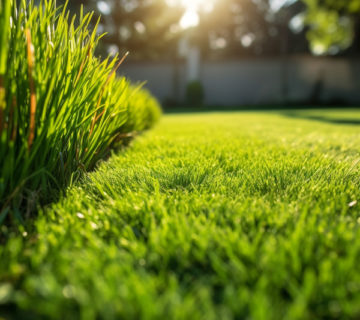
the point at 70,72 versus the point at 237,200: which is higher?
the point at 70,72

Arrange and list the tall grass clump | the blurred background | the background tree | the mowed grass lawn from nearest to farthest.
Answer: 1. the mowed grass lawn
2. the tall grass clump
3. the blurred background
4. the background tree

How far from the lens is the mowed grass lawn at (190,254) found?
60 centimetres

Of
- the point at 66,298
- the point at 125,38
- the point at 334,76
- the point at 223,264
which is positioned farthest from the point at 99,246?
the point at 125,38

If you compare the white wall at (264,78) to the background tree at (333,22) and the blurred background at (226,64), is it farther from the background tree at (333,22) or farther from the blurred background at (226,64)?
the background tree at (333,22)

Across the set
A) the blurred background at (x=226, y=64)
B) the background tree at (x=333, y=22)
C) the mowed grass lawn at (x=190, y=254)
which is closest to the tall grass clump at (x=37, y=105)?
the mowed grass lawn at (x=190, y=254)

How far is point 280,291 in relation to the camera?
2.20 ft

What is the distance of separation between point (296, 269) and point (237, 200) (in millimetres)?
438

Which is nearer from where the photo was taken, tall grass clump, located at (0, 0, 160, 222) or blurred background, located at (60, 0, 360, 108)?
tall grass clump, located at (0, 0, 160, 222)

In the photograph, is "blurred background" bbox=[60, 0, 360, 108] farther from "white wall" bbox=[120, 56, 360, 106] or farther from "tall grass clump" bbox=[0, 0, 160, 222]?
"tall grass clump" bbox=[0, 0, 160, 222]

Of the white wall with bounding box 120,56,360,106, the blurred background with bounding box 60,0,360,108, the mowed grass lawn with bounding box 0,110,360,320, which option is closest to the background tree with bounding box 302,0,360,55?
the blurred background with bounding box 60,0,360,108

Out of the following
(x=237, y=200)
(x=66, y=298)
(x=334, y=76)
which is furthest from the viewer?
(x=334, y=76)

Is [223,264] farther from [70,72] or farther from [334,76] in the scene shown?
[334,76]

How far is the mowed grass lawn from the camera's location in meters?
0.60

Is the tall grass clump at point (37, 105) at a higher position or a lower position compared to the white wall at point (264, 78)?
lower
